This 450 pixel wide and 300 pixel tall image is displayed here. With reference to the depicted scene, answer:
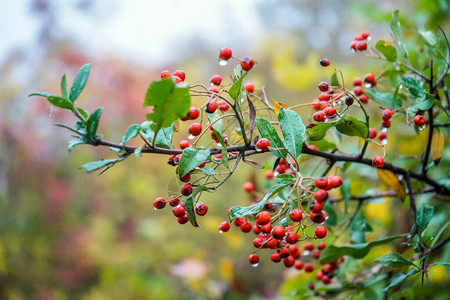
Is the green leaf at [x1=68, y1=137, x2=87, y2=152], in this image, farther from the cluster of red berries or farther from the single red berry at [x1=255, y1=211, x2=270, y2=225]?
the cluster of red berries

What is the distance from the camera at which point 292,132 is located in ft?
1.42

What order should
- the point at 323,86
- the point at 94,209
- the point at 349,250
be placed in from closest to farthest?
1. the point at 323,86
2. the point at 349,250
3. the point at 94,209

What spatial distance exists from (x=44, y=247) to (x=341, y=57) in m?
2.92

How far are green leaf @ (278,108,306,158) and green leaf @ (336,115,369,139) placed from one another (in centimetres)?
6

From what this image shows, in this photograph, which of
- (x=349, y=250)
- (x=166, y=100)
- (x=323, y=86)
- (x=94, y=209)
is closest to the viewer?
(x=166, y=100)

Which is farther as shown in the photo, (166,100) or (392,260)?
(392,260)

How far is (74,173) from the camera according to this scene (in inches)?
96.6

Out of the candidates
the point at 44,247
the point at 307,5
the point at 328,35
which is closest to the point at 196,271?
the point at 44,247

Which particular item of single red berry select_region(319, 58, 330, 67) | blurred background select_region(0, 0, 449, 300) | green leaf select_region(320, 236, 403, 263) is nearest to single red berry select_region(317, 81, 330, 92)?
single red berry select_region(319, 58, 330, 67)

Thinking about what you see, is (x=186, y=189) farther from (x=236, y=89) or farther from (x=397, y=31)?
(x=397, y=31)

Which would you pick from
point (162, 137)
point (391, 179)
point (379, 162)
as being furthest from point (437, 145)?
point (162, 137)

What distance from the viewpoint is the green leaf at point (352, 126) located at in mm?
449

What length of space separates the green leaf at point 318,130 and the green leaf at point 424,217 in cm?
18

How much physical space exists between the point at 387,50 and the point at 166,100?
0.41 meters
